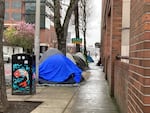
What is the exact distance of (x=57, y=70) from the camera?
1767 cm

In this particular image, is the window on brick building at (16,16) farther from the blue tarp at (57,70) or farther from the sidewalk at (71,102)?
the sidewalk at (71,102)

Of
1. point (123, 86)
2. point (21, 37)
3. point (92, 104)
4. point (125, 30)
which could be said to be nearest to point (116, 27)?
point (125, 30)

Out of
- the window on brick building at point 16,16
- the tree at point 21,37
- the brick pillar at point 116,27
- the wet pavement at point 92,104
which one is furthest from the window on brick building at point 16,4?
the wet pavement at point 92,104

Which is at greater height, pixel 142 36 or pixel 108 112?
pixel 142 36

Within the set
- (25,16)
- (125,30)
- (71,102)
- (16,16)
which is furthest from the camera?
(16,16)

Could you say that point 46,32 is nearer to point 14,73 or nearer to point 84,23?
point 84,23

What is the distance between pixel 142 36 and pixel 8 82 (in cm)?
1377

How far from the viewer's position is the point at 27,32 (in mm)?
83562

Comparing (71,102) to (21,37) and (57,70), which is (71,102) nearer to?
(57,70)

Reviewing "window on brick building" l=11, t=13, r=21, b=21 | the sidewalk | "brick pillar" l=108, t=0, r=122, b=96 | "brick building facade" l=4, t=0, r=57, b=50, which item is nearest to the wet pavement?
the sidewalk

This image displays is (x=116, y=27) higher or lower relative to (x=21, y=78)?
higher

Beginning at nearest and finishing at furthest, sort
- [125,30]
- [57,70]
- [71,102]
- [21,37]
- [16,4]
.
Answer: [71,102] < [125,30] < [57,70] < [21,37] < [16,4]

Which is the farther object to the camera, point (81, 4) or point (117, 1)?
point (81, 4)

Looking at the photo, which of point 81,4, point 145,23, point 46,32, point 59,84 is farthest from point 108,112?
point 46,32
